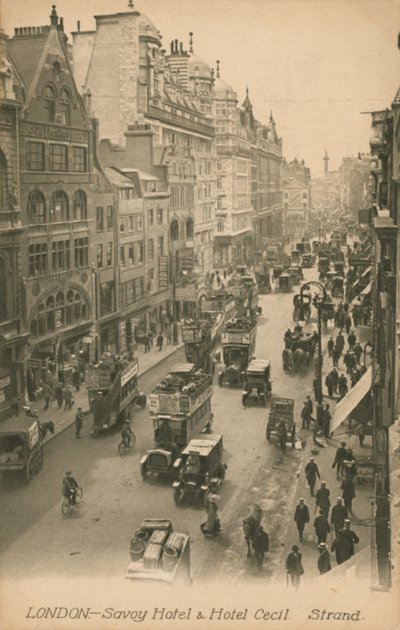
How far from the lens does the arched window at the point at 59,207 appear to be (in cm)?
3912

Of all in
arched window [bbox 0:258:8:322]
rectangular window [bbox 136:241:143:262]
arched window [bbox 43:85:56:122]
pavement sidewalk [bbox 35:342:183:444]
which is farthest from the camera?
rectangular window [bbox 136:241:143:262]

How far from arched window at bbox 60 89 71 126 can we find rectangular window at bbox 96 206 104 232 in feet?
20.4

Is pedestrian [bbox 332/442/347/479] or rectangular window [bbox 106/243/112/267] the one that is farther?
rectangular window [bbox 106/243/112/267]

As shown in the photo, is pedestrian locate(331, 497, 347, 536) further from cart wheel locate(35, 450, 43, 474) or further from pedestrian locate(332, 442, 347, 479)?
cart wheel locate(35, 450, 43, 474)

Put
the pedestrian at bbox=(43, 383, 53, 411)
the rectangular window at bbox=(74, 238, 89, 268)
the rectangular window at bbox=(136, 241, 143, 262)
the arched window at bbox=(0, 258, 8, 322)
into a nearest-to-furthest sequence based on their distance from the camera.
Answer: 1. the arched window at bbox=(0, 258, 8, 322)
2. the pedestrian at bbox=(43, 383, 53, 411)
3. the rectangular window at bbox=(74, 238, 89, 268)
4. the rectangular window at bbox=(136, 241, 143, 262)

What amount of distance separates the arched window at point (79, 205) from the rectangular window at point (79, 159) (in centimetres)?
128

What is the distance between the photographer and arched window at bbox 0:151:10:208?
3344cm

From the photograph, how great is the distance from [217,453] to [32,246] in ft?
53.6

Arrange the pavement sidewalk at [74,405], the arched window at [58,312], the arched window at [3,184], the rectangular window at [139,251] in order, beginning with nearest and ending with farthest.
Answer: the pavement sidewalk at [74,405], the arched window at [3,184], the arched window at [58,312], the rectangular window at [139,251]

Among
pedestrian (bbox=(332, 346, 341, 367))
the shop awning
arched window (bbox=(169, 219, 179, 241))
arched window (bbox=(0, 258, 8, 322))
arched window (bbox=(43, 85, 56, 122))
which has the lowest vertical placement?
pedestrian (bbox=(332, 346, 341, 367))

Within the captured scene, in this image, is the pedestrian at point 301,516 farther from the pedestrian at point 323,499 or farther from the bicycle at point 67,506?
the bicycle at point 67,506

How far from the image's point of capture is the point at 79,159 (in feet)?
138

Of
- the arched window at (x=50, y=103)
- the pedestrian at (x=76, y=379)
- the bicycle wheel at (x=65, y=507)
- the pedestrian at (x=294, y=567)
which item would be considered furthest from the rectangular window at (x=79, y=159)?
the pedestrian at (x=294, y=567)

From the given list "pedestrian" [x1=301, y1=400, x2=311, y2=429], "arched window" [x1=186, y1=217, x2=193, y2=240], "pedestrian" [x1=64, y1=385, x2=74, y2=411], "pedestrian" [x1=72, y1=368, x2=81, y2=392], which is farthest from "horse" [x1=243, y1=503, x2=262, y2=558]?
"arched window" [x1=186, y1=217, x2=193, y2=240]
